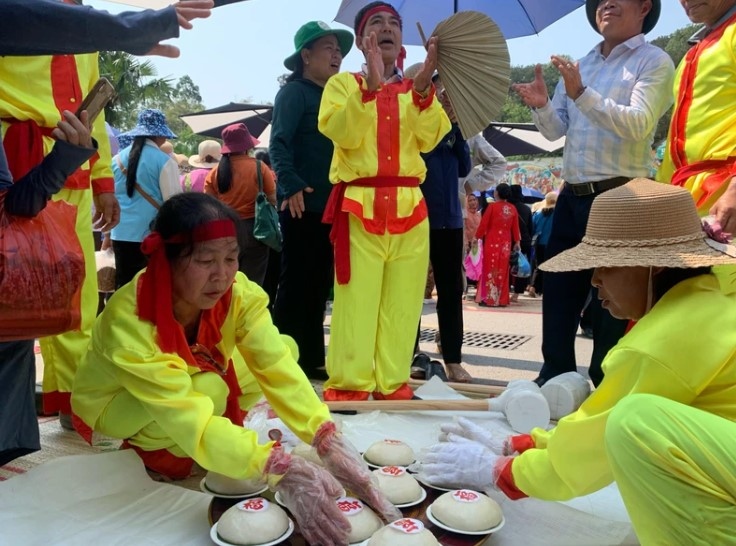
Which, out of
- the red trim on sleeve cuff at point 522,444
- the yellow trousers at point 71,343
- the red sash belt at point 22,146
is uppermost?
the red sash belt at point 22,146

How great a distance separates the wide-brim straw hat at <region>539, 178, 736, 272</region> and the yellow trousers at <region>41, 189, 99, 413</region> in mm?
1892

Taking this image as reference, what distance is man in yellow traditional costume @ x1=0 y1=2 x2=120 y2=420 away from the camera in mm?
2166

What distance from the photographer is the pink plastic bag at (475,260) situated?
27.9ft

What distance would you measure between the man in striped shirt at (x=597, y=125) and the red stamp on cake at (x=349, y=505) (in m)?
1.64

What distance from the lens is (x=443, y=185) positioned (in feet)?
10.9

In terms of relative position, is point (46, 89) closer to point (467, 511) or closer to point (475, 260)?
point (467, 511)

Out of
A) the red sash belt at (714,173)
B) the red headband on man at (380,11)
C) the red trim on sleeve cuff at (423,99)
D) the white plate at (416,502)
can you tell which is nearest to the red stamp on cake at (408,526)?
the white plate at (416,502)

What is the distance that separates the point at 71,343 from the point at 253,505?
4.10 ft

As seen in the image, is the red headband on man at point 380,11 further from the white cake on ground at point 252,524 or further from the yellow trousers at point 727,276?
the white cake on ground at point 252,524

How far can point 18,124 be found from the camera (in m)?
2.17

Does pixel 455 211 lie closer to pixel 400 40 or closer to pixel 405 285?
pixel 405 285

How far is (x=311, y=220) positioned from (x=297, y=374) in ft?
4.97

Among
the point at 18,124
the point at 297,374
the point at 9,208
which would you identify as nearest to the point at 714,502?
the point at 297,374

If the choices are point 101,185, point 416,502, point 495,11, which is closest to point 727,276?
point 416,502
